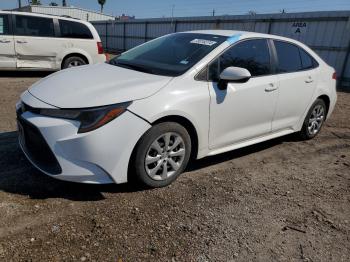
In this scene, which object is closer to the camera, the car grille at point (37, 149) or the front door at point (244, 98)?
the car grille at point (37, 149)

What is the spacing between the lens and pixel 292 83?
4730 mm

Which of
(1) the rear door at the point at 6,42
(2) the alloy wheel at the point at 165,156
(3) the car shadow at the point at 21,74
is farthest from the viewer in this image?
(3) the car shadow at the point at 21,74

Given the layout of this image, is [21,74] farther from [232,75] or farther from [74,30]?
[232,75]

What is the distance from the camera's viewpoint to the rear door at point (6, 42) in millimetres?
Answer: 9117

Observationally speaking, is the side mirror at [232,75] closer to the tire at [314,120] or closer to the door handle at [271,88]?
the door handle at [271,88]

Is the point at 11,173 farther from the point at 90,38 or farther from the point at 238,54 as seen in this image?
the point at 90,38

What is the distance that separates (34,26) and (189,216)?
8.22m

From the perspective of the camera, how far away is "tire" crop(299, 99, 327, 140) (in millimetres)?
5359

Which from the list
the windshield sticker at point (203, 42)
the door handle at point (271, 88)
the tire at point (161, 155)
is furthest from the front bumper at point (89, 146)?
the door handle at point (271, 88)

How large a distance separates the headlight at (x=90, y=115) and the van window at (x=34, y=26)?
24.1 feet

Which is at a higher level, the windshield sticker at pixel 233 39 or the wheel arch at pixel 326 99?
the windshield sticker at pixel 233 39

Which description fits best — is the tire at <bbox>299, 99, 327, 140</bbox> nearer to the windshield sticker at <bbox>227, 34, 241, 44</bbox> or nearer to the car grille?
the windshield sticker at <bbox>227, 34, 241, 44</bbox>

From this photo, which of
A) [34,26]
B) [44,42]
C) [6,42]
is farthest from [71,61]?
[6,42]

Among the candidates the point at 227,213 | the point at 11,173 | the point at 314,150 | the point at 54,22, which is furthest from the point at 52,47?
the point at 227,213
